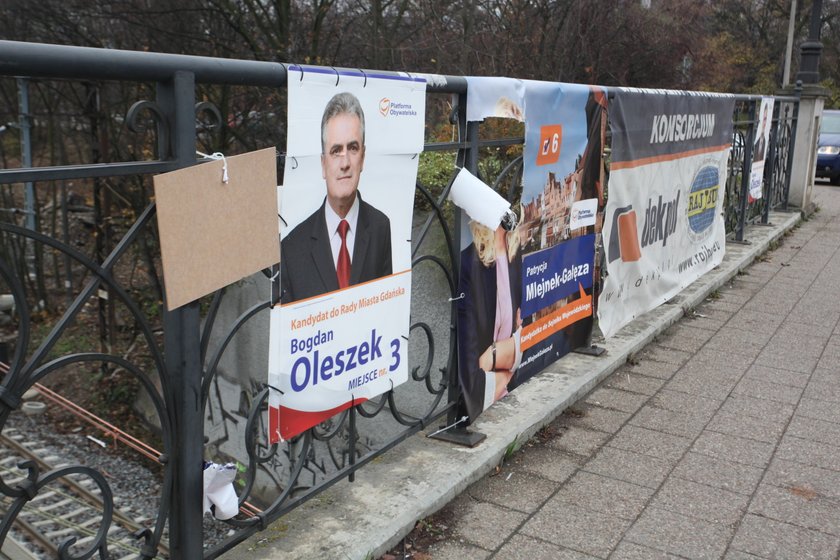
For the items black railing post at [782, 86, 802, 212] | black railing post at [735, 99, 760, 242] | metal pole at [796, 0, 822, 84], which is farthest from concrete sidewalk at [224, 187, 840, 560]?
metal pole at [796, 0, 822, 84]

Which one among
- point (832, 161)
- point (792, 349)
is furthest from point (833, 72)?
point (792, 349)

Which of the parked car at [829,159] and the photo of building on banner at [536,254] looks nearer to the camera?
the photo of building on banner at [536,254]

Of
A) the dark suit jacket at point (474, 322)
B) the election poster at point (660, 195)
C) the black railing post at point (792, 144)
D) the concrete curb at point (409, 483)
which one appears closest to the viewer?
the concrete curb at point (409, 483)

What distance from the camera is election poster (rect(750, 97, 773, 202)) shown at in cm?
925

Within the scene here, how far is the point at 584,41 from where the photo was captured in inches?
551

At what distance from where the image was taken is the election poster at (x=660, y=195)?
17.1 ft

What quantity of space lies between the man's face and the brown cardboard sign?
0.86 feet

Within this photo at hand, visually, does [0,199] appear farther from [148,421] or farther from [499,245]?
[499,245]

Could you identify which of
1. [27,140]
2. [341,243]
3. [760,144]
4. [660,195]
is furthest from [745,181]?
[27,140]

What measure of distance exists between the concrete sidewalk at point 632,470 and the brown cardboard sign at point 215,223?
3.49 ft

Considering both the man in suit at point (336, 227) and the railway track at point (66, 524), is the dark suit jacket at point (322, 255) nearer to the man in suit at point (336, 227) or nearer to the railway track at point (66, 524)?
the man in suit at point (336, 227)

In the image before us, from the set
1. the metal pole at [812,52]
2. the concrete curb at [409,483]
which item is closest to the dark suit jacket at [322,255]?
the concrete curb at [409,483]

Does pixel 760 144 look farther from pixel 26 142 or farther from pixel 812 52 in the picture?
pixel 26 142

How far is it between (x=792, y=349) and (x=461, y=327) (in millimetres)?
3364
